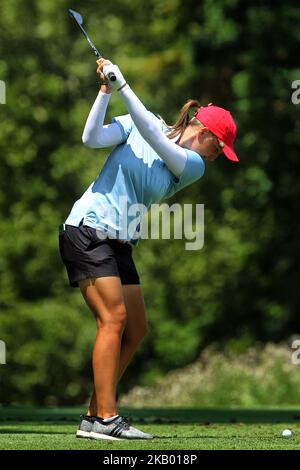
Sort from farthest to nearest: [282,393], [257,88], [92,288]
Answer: [257,88]
[282,393]
[92,288]

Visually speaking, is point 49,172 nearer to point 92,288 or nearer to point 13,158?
point 13,158

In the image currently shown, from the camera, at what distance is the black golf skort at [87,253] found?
24.7 ft

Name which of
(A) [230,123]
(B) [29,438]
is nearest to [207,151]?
(A) [230,123]

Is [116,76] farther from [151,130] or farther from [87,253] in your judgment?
[87,253]

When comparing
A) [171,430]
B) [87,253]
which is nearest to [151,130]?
[87,253]

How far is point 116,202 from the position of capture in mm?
Result: 7523

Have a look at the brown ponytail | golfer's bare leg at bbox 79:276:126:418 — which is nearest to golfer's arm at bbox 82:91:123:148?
the brown ponytail

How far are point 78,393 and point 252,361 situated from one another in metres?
9.32

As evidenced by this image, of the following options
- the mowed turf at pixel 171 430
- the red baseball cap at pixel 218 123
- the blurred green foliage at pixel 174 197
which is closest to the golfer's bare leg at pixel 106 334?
the mowed turf at pixel 171 430

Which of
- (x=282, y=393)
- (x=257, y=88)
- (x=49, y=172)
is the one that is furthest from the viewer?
(x=49, y=172)

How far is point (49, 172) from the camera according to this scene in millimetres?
29016

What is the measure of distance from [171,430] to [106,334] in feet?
5.20

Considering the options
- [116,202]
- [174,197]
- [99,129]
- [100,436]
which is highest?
[174,197]

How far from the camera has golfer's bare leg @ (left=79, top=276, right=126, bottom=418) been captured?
7406mm
